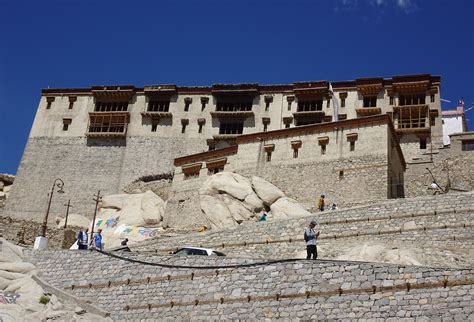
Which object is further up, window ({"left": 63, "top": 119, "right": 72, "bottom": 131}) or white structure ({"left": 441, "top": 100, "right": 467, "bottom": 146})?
white structure ({"left": 441, "top": 100, "right": 467, "bottom": 146})

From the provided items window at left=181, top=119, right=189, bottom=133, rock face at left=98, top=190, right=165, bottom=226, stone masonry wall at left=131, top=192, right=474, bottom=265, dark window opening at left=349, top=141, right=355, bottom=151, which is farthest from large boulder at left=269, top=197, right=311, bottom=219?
window at left=181, top=119, right=189, bottom=133

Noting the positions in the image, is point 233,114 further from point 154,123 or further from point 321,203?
point 321,203

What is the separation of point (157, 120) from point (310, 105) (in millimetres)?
13816

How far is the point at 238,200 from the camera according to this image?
3522 centimetres

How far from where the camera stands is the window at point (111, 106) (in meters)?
59.2

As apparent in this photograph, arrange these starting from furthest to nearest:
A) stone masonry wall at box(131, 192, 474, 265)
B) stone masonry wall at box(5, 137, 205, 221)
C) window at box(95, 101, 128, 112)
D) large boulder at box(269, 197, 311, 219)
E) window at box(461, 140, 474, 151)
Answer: window at box(95, 101, 128, 112)
stone masonry wall at box(5, 137, 205, 221)
window at box(461, 140, 474, 151)
large boulder at box(269, 197, 311, 219)
stone masonry wall at box(131, 192, 474, 265)

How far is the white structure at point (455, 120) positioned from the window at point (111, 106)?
98.2ft

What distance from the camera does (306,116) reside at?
5381cm

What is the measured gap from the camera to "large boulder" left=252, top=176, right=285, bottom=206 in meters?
35.0

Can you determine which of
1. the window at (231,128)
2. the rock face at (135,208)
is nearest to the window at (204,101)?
the window at (231,128)

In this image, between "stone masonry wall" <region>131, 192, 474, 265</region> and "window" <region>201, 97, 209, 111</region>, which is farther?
"window" <region>201, 97, 209, 111</region>

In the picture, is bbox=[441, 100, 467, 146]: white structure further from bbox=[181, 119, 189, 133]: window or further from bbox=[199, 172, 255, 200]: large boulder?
bbox=[199, 172, 255, 200]: large boulder

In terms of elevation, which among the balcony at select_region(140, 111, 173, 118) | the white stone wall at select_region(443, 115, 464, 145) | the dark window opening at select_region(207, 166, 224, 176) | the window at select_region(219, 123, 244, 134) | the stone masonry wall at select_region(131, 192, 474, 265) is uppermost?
the white stone wall at select_region(443, 115, 464, 145)

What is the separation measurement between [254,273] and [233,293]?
828mm
